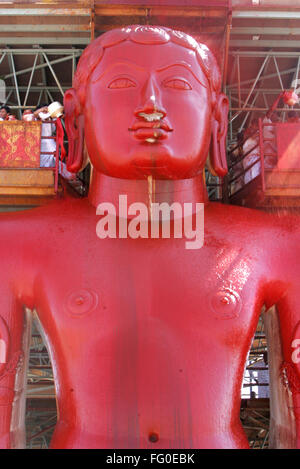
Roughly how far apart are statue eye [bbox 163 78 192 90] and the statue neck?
60 centimetres

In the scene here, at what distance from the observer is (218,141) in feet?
11.4

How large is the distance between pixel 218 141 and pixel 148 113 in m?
0.85

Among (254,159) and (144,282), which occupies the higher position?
(254,159)

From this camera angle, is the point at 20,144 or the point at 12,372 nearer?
the point at 12,372

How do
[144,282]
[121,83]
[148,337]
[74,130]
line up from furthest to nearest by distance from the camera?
[74,130], [121,83], [144,282], [148,337]

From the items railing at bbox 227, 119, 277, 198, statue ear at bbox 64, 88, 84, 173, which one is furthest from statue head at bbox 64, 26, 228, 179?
railing at bbox 227, 119, 277, 198

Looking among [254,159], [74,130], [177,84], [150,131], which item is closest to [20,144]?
[74,130]

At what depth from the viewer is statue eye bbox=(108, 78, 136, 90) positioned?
116 inches

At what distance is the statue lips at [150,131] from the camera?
109 inches

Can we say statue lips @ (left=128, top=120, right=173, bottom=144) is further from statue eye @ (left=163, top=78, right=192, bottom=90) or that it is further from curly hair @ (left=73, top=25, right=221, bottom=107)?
curly hair @ (left=73, top=25, right=221, bottom=107)

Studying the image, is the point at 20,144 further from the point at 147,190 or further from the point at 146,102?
the point at 146,102

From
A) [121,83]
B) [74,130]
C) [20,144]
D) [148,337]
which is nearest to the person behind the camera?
[148,337]

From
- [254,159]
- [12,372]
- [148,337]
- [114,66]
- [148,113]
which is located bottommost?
[12,372]

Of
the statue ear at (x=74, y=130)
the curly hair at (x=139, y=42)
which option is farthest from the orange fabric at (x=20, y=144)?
the curly hair at (x=139, y=42)
